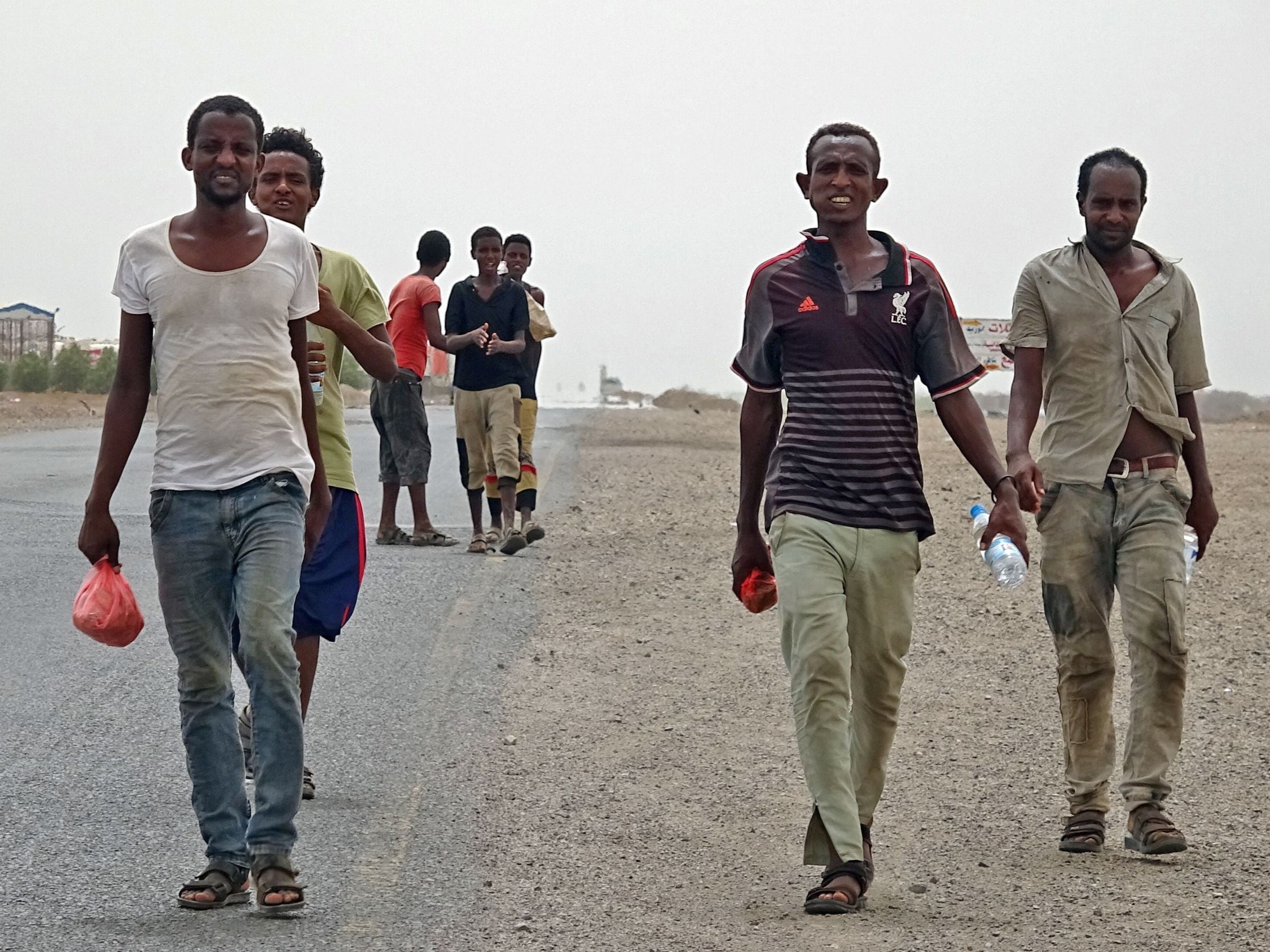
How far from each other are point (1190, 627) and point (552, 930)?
6.84 meters

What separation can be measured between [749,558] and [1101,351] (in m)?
1.44

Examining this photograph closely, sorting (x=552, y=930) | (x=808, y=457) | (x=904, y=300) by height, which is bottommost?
(x=552, y=930)

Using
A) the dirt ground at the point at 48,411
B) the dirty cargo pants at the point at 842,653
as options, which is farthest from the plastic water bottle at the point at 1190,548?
the dirt ground at the point at 48,411

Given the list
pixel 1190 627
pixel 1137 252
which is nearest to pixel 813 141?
pixel 1137 252

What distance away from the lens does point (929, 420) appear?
184 ft

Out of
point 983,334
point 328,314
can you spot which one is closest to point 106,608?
point 328,314

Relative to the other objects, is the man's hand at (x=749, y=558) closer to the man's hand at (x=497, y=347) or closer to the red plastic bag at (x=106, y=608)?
the red plastic bag at (x=106, y=608)

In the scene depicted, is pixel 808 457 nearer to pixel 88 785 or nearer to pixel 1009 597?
pixel 88 785

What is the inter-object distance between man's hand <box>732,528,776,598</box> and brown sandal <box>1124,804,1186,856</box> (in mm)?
1438

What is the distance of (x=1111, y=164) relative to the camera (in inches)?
233

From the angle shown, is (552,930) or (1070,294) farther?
(1070,294)

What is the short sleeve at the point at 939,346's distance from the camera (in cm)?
511

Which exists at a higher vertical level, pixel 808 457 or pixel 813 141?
pixel 813 141

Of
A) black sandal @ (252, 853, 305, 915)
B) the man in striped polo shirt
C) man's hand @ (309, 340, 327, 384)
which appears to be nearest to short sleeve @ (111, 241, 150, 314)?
man's hand @ (309, 340, 327, 384)
